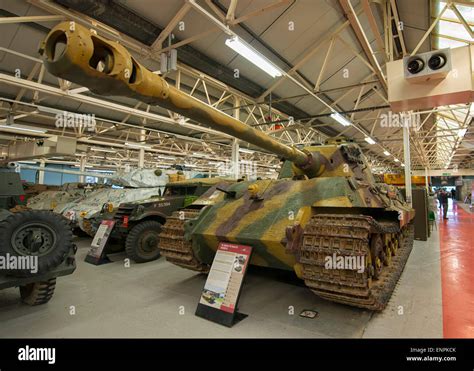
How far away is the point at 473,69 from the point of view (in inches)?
209

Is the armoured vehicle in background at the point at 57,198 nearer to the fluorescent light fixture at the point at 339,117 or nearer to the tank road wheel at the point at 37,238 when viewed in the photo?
the tank road wheel at the point at 37,238

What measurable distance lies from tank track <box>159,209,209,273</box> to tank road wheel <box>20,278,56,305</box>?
1.57 meters

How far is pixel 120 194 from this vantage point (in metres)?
9.10

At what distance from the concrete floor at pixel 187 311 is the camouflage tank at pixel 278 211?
377 millimetres

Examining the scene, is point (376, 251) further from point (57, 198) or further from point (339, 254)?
point (57, 198)

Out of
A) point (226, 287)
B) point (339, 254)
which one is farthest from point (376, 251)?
point (226, 287)

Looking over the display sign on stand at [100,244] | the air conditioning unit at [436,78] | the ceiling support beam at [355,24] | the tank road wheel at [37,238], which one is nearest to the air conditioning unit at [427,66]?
the air conditioning unit at [436,78]

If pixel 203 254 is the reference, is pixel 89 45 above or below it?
above

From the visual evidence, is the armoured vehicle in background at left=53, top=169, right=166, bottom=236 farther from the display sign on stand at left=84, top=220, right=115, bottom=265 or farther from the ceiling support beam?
the ceiling support beam

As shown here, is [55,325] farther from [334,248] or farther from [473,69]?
[473,69]

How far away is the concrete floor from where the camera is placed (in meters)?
3.32
